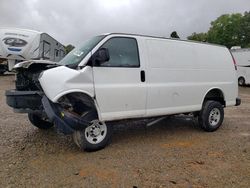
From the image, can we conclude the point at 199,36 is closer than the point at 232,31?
No

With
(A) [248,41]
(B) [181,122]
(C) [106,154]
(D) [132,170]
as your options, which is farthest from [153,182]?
(A) [248,41]

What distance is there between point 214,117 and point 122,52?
10.2 feet

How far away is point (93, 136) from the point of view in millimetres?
5363

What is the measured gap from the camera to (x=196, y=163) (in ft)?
15.9

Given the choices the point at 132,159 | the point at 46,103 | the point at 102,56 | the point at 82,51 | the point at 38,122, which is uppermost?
the point at 82,51

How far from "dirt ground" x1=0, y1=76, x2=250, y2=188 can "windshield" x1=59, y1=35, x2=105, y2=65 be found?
5.33 ft

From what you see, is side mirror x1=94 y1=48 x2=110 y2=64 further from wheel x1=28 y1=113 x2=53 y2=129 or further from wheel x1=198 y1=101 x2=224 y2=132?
wheel x1=198 y1=101 x2=224 y2=132

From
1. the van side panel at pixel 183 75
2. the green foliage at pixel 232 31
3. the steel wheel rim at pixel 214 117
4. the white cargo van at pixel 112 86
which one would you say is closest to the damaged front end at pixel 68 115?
the white cargo van at pixel 112 86

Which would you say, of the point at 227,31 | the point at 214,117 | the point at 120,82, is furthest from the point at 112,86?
the point at 227,31

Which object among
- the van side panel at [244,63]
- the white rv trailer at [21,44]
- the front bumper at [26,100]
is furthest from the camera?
the van side panel at [244,63]

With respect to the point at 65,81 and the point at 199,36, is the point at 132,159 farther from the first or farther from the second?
the point at 199,36

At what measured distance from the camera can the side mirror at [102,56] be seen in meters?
5.11

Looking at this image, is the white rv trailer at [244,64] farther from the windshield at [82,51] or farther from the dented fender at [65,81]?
the dented fender at [65,81]

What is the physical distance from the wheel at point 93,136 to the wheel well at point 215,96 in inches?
117
